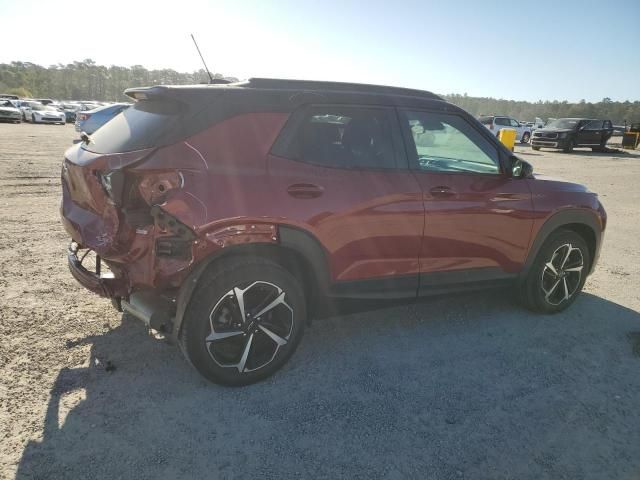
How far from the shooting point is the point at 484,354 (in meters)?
3.53

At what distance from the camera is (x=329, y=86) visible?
3256mm

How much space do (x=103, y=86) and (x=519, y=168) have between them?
116m

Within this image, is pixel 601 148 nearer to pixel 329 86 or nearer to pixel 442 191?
pixel 442 191

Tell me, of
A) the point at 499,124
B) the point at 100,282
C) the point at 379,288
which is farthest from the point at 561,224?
the point at 499,124

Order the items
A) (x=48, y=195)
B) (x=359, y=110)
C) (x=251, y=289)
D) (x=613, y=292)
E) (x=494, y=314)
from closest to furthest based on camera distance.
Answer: (x=251, y=289)
(x=359, y=110)
(x=494, y=314)
(x=613, y=292)
(x=48, y=195)

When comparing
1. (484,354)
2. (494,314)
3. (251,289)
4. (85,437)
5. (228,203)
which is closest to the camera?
(85,437)

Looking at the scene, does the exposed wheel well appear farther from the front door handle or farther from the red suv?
the front door handle

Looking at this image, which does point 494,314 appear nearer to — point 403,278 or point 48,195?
point 403,278

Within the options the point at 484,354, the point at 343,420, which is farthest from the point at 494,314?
the point at 343,420

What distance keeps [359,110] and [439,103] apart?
772 millimetres

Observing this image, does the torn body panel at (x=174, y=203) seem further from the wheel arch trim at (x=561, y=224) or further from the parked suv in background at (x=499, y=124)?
the parked suv in background at (x=499, y=124)

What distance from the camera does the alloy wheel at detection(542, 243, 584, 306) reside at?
4223 millimetres

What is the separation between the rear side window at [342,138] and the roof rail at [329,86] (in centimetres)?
17

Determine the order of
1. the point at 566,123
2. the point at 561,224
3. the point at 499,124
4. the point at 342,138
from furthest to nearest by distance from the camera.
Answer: the point at 499,124 < the point at 566,123 < the point at 561,224 < the point at 342,138
